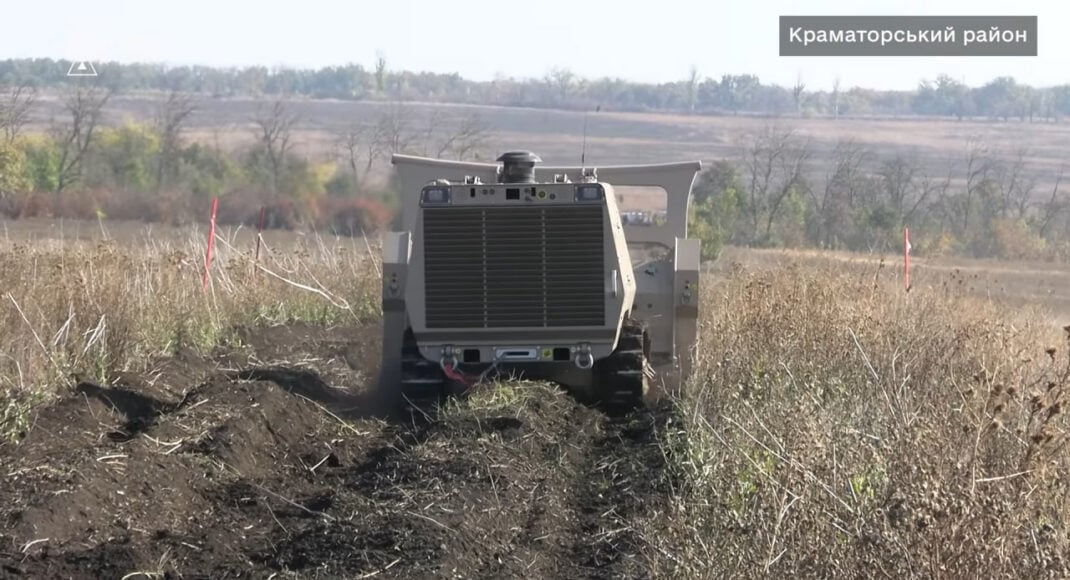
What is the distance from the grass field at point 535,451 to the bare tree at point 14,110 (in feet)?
37.4

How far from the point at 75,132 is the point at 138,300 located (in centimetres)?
1794

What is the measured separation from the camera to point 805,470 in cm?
622

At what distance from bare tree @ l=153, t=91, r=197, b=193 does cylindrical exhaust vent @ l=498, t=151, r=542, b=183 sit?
55.1ft

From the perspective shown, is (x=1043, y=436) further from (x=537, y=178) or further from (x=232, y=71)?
(x=232, y=71)

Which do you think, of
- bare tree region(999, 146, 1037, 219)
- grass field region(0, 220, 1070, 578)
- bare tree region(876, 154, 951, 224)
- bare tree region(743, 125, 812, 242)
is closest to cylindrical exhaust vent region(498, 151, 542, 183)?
grass field region(0, 220, 1070, 578)

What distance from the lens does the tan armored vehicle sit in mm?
12750

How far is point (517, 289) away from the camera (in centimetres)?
1288

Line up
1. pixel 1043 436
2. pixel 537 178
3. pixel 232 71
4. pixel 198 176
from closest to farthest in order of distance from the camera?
pixel 1043 436, pixel 537 178, pixel 198 176, pixel 232 71

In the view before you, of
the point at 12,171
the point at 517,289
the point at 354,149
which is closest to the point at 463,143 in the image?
the point at 354,149

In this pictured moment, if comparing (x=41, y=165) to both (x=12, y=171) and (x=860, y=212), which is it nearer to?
(x=12, y=171)

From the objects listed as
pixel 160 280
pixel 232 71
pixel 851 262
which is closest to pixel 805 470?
pixel 160 280

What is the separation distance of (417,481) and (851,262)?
38.8 feet

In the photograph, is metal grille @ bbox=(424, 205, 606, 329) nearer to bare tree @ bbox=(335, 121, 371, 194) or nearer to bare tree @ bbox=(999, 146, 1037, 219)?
bare tree @ bbox=(335, 121, 371, 194)

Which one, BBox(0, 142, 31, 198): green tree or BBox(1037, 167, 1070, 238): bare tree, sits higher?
BBox(0, 142, 31, 198): green tree
